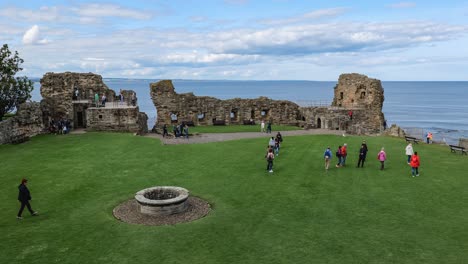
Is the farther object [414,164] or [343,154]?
[343,154]

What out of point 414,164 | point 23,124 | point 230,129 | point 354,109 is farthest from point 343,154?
point 23,124

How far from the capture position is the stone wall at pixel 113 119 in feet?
130

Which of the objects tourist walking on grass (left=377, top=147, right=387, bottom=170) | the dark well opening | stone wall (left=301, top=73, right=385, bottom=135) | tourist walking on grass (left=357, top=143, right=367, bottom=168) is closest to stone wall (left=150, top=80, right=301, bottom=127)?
stone wall (left=301, top=73, right=385, bottom=135)

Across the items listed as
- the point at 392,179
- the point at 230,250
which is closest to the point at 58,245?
the point at 230,250

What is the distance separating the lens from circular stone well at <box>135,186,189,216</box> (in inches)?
672

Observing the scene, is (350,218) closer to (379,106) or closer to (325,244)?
(325,244)

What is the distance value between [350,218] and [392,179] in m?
6.96

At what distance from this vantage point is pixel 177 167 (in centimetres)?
2548

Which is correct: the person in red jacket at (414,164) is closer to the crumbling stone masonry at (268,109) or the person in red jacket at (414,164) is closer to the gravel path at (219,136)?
the gravel path at (219,136)

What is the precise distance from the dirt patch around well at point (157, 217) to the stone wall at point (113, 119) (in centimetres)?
2230

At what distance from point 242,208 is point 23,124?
2406cm

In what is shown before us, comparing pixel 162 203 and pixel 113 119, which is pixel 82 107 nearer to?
pixel 113 119

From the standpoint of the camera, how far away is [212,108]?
48.0 metres

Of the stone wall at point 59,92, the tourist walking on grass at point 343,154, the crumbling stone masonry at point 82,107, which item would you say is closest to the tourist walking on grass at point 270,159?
the tourist walking on grass at point 343,154
